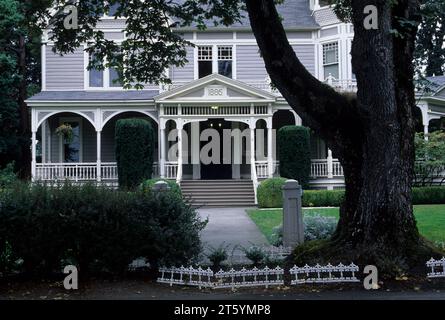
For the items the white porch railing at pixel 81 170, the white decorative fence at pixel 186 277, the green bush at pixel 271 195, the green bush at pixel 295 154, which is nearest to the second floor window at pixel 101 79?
the white porch railing at pixel 81 170

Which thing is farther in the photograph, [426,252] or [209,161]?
[209,161]

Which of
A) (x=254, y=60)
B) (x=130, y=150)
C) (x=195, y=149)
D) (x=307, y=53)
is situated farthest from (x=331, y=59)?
(x=130, y=150)

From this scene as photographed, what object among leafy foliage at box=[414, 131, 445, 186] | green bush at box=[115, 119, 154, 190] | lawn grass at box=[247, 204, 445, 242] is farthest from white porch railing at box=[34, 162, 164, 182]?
leafy foliage at box=[414, 131, 445, 186]

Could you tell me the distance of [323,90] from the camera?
27.2ft

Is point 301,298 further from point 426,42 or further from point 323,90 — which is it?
point 426,42

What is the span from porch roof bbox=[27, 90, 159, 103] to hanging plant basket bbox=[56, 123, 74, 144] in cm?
133

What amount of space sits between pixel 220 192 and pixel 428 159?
9.45 meters

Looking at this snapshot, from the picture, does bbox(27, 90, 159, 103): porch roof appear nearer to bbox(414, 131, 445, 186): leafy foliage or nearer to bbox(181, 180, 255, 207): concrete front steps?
bbox(181, 180, 255, 207): concrete front steps

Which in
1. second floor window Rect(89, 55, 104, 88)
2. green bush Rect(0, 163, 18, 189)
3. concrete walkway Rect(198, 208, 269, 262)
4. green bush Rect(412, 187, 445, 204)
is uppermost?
second floor window Rect(89, 55, 104, 88)

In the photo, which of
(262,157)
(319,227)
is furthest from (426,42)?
(319,227)

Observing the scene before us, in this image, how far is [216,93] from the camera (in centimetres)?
2350

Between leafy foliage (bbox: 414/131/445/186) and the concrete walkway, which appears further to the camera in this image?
leafy foliage (bbox: 414/131/445/186)

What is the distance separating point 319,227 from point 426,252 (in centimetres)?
333

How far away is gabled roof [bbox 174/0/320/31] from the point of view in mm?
26016
